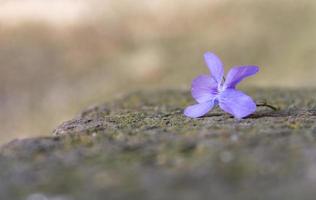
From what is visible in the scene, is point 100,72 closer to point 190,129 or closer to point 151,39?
point 151,39

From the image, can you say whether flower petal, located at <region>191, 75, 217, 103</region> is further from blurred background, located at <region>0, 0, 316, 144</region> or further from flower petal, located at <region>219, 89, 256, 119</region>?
blurred background, located at <region>0, 0, 316, 144</region>

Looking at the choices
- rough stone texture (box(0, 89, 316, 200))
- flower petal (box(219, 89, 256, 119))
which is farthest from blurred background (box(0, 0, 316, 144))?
rough stone texture (box(0, 89, 316, 200))

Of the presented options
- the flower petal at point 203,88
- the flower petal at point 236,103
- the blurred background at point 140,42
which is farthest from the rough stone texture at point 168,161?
the blurred background at point 140,42

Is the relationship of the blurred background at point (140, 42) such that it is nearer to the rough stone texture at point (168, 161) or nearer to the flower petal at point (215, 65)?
the flower petal at point (215, 65)

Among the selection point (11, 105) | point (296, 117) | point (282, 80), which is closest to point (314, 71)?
point (282, 80)

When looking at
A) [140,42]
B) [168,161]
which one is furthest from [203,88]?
[140,42]

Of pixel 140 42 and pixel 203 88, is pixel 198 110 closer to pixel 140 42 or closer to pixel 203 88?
pixel 203 88
